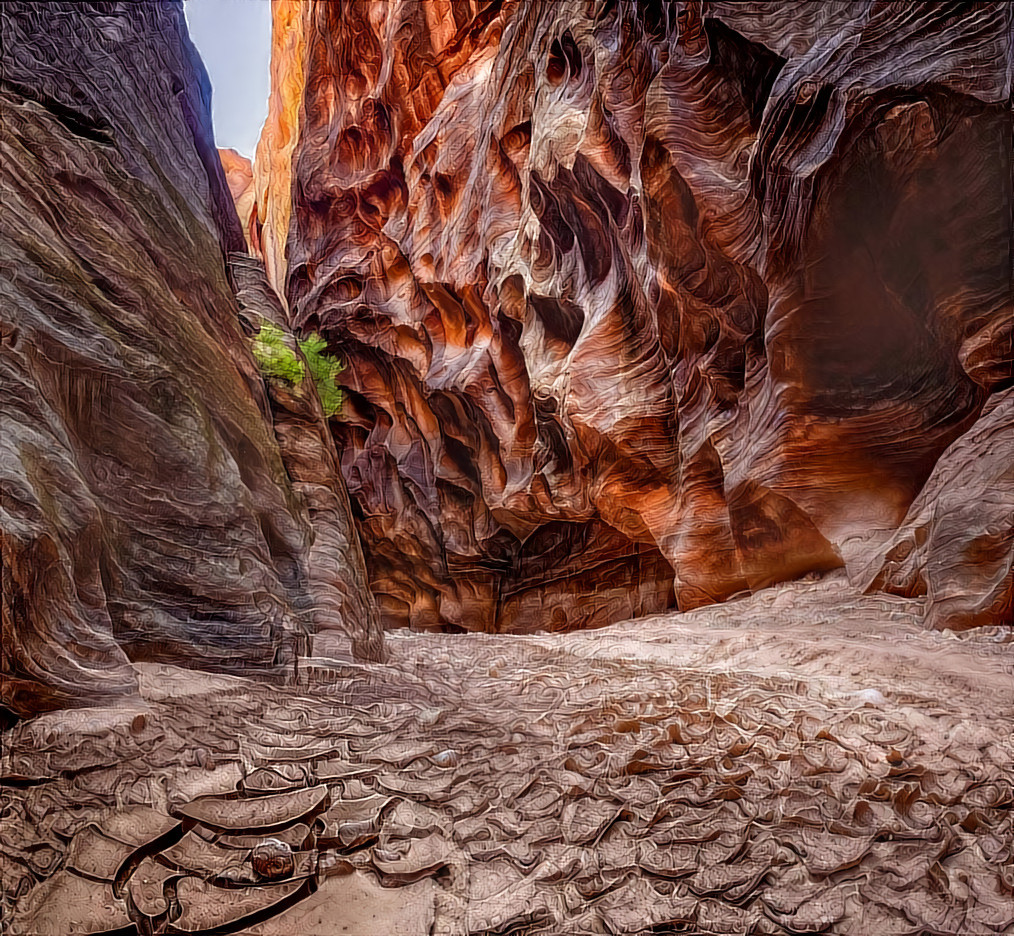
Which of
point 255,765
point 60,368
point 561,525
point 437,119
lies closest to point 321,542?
point 60,368

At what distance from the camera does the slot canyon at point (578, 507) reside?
190 centimetres

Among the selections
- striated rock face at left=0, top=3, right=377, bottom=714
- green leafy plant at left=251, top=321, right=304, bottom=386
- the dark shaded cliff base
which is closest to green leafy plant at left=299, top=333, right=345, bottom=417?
green leafy plant at left=251, top=321, right=304, bottom=386

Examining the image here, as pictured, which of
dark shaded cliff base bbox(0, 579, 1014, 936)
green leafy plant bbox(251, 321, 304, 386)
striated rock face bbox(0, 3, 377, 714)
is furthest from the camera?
green leafy plant bbox(251, 321, 304, 386)

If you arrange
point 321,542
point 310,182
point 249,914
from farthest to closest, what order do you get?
point 310,182 < point 321,542 < point 249,914

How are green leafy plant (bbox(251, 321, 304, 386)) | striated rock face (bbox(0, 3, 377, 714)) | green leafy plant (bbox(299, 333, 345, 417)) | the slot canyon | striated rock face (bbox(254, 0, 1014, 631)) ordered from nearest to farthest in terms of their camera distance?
1. the slot canyon
2. striated rock face (bbox(0, 3, 377, 714))
3. striated rock face (bbox(254, 0, 1014, 631))
4. green leafy plant (bbox(251, 321, 304, 386))
5. green leafy plant (bbox(299, 333, 345, 417))

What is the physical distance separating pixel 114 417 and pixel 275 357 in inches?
137

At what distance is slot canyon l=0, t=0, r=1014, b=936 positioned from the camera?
1896 millimetres

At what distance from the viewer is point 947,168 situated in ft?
17.3

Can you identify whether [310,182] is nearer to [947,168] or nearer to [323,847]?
[947,168]

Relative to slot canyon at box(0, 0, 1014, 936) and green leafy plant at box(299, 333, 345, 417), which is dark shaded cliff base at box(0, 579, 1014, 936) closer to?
slot canyon at box(0, 0, 1014, 936)

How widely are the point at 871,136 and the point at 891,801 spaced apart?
17.5ft

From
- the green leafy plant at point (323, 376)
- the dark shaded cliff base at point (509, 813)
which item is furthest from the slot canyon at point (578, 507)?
the green leafy plant at point (323, 376)

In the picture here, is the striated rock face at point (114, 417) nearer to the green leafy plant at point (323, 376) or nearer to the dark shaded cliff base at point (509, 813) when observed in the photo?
the dark shaded cliff base at point (509, 813)

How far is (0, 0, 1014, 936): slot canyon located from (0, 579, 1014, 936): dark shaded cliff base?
0.05 ft
